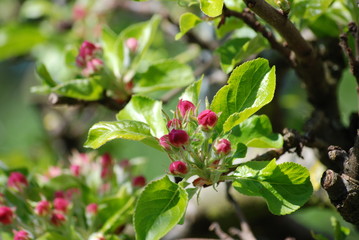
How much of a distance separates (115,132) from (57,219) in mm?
368

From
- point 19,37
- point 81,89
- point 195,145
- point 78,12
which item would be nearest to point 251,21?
point 195,145

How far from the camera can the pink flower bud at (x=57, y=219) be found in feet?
3.88

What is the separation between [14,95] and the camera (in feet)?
17.5

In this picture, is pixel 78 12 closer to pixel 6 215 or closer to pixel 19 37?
pixel 19 37

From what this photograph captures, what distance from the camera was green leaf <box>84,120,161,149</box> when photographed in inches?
36.0

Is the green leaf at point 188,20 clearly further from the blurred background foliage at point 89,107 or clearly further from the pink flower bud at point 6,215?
the pink flower bud at point 6,215

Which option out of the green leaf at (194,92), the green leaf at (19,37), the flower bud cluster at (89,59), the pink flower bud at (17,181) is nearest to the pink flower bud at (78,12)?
the green leaf at (19,37)

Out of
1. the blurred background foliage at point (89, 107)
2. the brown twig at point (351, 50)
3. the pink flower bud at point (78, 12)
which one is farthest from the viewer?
the pink flower bud at point (78, 12)

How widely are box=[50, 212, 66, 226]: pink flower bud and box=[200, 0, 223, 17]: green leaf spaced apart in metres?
0.57

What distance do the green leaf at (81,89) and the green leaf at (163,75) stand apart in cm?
10

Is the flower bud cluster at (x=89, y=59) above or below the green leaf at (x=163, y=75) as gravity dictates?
above

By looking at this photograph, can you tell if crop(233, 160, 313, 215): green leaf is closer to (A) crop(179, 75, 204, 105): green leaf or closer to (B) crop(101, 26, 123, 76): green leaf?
(A) crop(179, 75, 204, 105): green leaf

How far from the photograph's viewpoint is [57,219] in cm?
118

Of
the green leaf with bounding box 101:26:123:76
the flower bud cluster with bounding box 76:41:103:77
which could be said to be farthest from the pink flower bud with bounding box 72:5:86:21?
the flower bud cluster with bounding box 76:41:103:77
